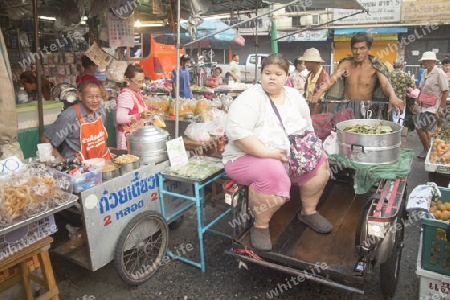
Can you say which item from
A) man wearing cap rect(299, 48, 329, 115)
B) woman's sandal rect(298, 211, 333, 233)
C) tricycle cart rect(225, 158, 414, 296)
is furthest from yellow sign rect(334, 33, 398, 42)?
woman's sandal rect(298, 211, 333, 233)

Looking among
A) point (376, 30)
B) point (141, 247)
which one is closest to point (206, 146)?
point (141, 247)

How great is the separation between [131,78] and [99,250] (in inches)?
97.2

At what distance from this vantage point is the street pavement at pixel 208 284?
3.14m

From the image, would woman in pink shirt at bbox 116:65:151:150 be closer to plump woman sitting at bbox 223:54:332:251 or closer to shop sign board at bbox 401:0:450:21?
plump woman sitting at bbox 223:54:332:251

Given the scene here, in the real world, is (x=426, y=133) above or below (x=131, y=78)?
below

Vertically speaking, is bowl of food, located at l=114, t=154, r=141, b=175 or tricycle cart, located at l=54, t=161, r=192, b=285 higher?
bowl of food, located at l=114, t=154, r=141, b=175

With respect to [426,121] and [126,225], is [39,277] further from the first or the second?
[426,121]

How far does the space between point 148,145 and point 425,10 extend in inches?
785

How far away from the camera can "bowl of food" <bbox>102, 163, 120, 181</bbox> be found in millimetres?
2967

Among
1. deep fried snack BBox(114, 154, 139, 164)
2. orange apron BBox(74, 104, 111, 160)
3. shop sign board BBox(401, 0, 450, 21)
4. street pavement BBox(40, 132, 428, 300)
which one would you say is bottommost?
street pavement BBox(40, 132, 428, 300)

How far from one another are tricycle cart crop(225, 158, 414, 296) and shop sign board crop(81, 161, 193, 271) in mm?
851

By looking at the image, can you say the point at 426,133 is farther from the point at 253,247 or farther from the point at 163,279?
the point at 163,279

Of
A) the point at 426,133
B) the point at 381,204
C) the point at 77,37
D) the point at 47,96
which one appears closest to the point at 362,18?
the point at 426,133

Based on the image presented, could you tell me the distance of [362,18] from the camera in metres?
19.9
